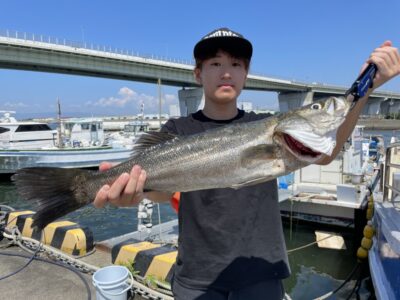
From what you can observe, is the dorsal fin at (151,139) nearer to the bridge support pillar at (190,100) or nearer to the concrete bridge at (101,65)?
the concrete bridge at (101,65)

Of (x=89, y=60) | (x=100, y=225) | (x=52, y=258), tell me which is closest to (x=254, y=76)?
(x=89, y=60)

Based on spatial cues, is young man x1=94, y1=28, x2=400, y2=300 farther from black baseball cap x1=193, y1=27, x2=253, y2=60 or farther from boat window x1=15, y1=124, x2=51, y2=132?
boat window x1=15, y1=124, x2=51, y2=132

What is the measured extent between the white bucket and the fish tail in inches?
90.9

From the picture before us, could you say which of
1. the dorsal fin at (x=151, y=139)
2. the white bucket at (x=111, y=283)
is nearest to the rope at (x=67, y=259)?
the white bucket at (x=111, y=283)

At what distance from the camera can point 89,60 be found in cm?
3791

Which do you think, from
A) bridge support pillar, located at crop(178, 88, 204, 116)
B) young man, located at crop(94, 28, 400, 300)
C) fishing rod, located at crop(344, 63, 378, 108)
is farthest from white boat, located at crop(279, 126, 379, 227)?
bridge support pillar, located at crop(178, 88, 204, 116)

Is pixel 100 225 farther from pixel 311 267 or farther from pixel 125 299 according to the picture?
pixel 125 299

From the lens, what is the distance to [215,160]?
8.19 feet

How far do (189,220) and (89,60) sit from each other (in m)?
38.8

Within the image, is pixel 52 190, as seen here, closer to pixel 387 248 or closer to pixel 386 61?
pixel 386 61

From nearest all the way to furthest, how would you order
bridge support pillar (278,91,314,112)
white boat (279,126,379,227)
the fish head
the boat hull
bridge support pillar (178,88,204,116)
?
the fish head → white boat (279,126,379,227) → the boat hull → bridge support pillar (178,88,204,116) → bridge support pillar (278,91,314,112)

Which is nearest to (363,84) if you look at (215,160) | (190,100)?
(215,160)

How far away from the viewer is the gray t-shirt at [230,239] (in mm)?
2457

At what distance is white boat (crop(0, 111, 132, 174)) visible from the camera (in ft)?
79.4
